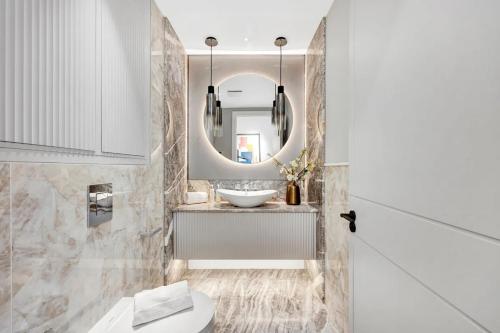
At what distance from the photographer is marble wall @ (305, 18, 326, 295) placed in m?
2.02

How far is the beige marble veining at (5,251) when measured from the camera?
699 mm

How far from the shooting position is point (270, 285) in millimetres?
2361

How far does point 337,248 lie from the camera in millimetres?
1686

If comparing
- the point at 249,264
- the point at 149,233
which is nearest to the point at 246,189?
the point at 249,264

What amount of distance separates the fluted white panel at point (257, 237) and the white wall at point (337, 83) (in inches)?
25.5

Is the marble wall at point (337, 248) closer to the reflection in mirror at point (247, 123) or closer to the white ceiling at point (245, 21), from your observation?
the reflection in mirror at point (247, 123)

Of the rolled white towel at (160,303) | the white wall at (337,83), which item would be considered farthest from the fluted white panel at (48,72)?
the white wall at (337,83)

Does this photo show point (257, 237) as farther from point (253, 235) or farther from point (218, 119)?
point (218, 119)

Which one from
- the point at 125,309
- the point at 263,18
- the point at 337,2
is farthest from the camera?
the point at 263,18

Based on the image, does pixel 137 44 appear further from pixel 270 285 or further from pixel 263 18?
pixel 270 285

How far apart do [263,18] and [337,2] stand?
1.88ft

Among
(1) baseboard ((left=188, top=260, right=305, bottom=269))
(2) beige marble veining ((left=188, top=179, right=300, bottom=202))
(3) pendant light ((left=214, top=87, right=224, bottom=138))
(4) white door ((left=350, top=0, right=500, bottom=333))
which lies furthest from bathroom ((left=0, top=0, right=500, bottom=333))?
(3) pendant light ((left=214, top=87, right=224, bottom=138))

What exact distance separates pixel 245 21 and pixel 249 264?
2288 mm

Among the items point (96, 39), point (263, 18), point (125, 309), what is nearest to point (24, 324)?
point (125, 309)
